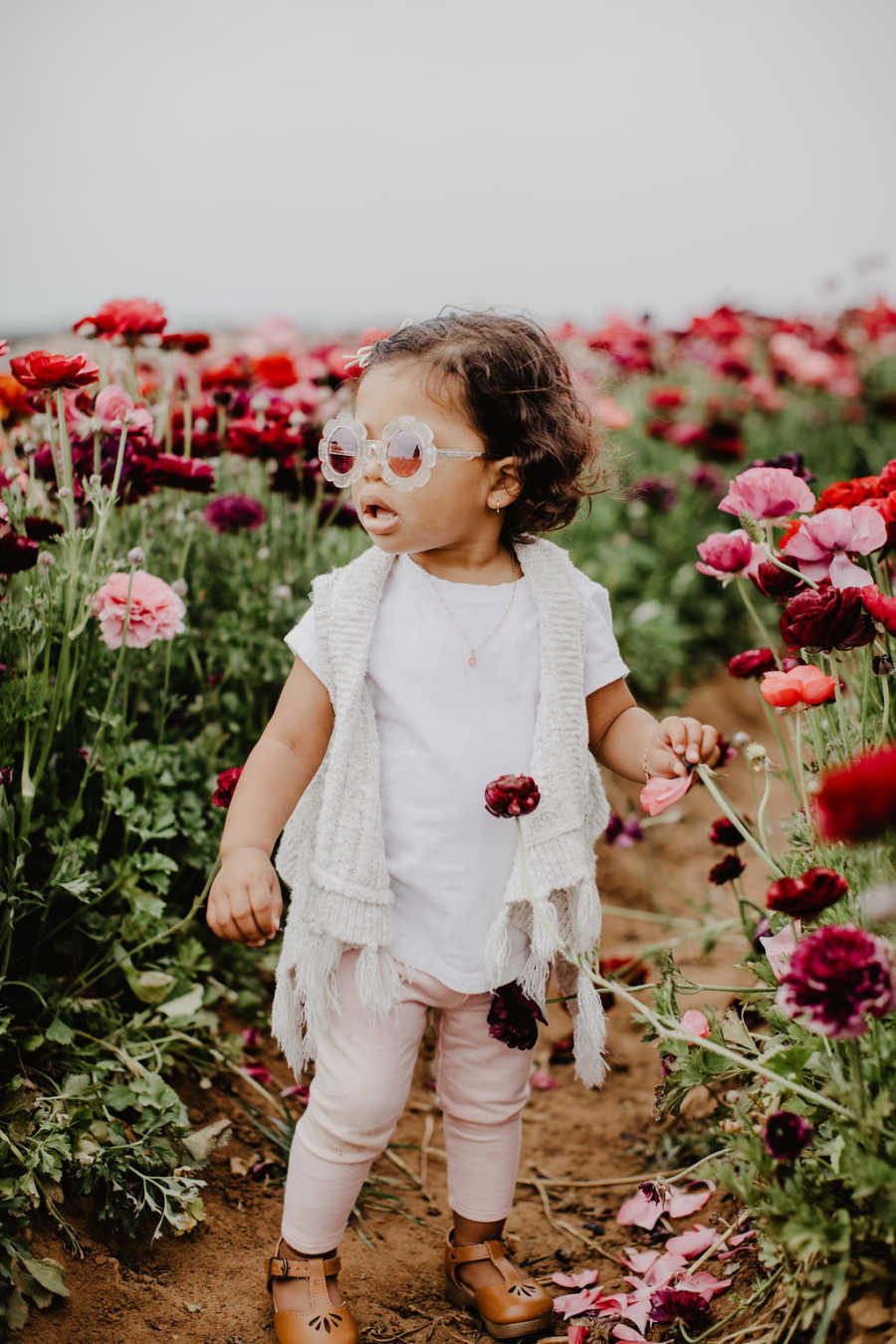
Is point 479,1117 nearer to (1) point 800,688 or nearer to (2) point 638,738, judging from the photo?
(2) point 638,738

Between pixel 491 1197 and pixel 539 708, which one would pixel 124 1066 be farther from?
pixel 539 708

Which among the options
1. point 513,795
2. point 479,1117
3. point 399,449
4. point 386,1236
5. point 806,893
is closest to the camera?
point 806,893

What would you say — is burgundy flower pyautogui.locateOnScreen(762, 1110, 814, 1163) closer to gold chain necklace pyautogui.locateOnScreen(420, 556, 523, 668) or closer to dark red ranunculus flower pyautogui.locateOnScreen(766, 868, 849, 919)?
dark red ranunculus flower pyautogui.locateOnScreen(766, 868, 849, 919)

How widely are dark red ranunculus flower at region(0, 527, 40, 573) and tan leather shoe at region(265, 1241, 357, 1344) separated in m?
1.15

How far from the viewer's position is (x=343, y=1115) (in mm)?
1643

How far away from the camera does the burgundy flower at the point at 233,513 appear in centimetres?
247

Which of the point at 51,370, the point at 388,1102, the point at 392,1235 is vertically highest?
the point at 51,370

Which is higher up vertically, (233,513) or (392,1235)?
(233,513)

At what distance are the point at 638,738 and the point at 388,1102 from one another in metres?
0.65

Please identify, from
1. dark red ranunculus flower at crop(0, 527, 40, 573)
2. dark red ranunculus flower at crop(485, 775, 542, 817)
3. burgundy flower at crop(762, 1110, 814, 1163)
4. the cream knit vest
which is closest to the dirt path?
the cream knit vest

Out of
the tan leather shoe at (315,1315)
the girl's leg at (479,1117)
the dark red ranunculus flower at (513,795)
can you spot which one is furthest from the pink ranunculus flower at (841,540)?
the tan leather shoe at (315,1315)

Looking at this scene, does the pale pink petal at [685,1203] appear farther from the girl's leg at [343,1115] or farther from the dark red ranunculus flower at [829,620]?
the dark red ranunculus flower at [829,620]

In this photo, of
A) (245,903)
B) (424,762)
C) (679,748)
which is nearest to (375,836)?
(424,762)

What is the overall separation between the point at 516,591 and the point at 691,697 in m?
2.55
